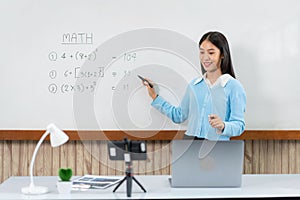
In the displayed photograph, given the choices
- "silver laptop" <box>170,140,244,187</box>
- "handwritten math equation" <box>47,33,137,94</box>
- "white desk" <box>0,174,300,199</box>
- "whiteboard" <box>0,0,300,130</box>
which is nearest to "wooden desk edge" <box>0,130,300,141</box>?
"whiteboard" <box>0,0,300,130</box>

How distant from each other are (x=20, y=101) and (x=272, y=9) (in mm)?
1475

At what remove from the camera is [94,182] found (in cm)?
245

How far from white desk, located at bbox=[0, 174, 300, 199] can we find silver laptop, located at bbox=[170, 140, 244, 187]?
4 cm

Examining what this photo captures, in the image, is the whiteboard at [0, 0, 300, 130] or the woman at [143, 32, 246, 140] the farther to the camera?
the whiteboard at [0, 0, 300, 130]

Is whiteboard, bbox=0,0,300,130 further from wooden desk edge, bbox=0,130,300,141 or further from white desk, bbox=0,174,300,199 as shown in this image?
white desk, bbox=0,174,300,199

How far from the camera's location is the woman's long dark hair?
2803 millimetres

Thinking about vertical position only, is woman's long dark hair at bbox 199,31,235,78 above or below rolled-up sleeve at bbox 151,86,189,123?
above

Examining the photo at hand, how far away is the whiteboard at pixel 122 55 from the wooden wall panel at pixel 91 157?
0.37ft

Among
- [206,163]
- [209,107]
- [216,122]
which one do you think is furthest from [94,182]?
[209,107]

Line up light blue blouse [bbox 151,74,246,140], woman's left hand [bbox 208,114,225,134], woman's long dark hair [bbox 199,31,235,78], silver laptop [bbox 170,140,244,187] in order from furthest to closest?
woman's long dark hair [bbox 199,31,235,78] → light blue blouse [bbox 151,74,246,140] → woman's left hand [bbox 208,114,225,134] → silver laptop [bbox 170,140,244,187]

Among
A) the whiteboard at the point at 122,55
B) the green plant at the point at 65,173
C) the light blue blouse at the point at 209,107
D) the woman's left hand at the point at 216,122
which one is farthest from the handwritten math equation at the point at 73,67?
the green plant at the point at 65,173

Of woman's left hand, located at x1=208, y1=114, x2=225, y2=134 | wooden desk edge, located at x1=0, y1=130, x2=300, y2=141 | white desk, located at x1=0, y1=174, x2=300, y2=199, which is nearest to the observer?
white desk, located at x1=0, y1=174, x2=300, y2=199

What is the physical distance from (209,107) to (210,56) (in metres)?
0.26

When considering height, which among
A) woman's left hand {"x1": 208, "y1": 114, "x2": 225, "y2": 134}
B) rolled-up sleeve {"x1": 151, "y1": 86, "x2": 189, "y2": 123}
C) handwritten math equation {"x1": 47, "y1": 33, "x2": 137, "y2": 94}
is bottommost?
woman's left hand {"x1": 208, "y1": 114, "x2": 225, "y2": 134}
